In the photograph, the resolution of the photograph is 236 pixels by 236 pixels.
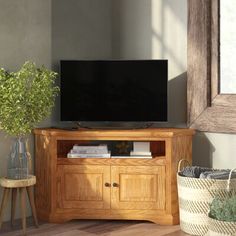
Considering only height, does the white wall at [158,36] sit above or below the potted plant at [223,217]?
above

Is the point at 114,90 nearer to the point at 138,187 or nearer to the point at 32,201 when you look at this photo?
the point at 138,187

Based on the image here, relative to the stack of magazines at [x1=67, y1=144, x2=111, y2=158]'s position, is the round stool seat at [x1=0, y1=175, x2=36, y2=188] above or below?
below

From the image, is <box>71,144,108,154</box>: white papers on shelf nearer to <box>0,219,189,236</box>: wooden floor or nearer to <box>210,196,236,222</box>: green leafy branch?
<box>0,219,189,236</box>: wooden floor

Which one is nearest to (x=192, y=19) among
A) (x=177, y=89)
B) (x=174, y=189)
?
(x=177, y=89)

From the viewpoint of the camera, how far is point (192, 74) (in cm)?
414

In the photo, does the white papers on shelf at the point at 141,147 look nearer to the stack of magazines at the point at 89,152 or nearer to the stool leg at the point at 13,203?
the stack of magazines at the point at 89,152

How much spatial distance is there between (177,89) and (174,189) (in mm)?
839

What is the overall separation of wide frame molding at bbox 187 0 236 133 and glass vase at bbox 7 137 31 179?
51.3 inches

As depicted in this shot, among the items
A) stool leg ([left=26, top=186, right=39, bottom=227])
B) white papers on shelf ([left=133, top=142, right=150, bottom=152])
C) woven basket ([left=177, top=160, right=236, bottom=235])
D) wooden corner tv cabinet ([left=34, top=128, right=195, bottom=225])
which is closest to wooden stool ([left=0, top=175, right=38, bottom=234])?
stool leg ([left=26, top=186, right=39, bottom=227])

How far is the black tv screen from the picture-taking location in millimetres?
4098

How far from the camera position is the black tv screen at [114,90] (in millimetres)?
4098

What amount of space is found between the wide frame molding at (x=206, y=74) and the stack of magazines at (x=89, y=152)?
718 millimetres

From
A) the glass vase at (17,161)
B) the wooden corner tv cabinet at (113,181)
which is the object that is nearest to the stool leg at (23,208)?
the glass vase at (17,161)

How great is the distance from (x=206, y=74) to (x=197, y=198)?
994mm
